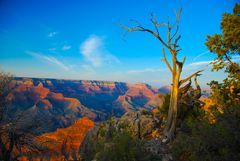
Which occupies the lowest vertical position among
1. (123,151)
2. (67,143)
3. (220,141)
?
(67,143)

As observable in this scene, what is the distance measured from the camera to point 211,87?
1578 centimetres

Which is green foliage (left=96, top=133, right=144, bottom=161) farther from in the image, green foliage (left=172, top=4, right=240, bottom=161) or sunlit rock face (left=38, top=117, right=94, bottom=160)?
sunlit rock face (left=38, top=117, right=94, bottom=160)

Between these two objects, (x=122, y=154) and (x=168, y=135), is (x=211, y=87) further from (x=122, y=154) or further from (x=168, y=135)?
(x=122, y=154)

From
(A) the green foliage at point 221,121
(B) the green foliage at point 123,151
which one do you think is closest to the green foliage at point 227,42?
(A) the green foliage at point 221,121

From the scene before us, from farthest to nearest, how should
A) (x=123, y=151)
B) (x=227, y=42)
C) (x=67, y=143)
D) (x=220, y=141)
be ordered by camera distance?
1. (x=67, y=143)
2. (x=227, y=42)
3. (x=123, y=151)
4. (x=220, y=141)

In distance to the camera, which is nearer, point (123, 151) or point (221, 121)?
point (221, 121)

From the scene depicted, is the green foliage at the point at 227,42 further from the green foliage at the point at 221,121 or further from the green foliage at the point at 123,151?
the green foliage at the point at 123,151

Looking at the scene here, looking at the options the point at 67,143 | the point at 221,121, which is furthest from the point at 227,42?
the point at 67,143

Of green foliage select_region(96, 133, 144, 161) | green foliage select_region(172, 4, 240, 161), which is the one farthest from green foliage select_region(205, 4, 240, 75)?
green foliage select_region(96, 133, 144, 161)

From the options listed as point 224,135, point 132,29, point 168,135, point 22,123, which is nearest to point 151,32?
point 132,29

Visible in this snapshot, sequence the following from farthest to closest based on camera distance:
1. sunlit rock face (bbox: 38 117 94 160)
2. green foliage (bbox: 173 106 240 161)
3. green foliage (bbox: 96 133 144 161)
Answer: sunlit rock face (bbox: 38 117 94 160)
green foliage (bbox: 96 133 144 161)
green foliage (bbox: 173 106 240 161)

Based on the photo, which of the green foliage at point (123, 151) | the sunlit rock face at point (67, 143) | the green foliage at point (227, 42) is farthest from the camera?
the sunlit rock face at point (67, 143)

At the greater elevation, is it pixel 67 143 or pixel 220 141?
pixel 220 141

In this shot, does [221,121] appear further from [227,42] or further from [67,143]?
[67,143]
